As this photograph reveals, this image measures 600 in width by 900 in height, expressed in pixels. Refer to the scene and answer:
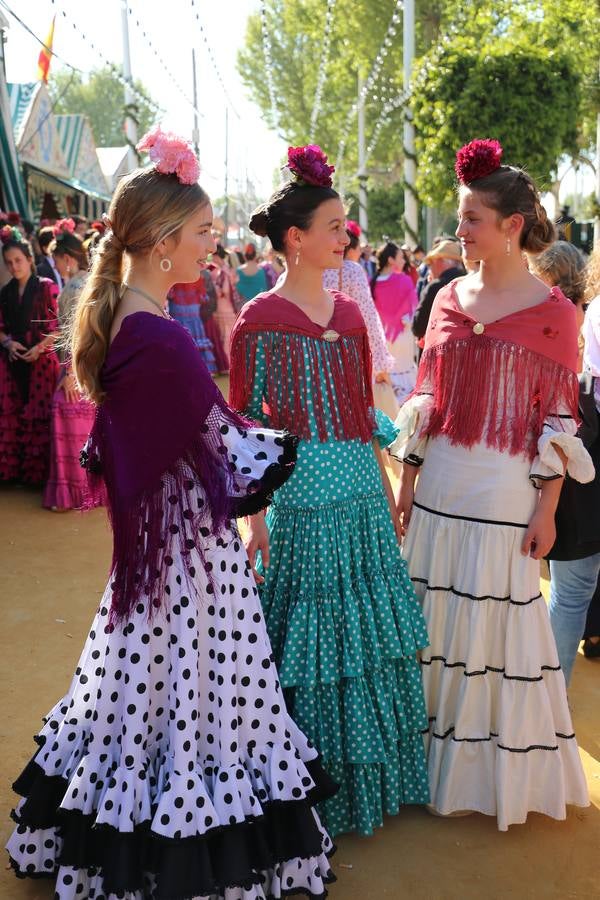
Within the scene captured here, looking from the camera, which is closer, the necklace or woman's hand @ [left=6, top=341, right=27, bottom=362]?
the necklace

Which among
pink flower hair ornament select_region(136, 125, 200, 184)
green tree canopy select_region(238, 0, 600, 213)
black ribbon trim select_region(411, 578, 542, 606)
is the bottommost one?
black ribbon trim select_region(411, 578, 542, 606)

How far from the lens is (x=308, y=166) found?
313 centimetres

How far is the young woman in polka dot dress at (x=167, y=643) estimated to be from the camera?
2445 millimetres

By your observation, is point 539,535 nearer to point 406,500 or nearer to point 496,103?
point 406,500

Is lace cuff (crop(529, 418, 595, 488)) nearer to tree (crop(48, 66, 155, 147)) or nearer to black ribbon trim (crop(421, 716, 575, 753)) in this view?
black ribbon trim (crop(421, 716, 575, 753))

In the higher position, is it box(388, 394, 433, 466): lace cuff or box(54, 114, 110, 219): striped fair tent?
box(54, 114, 110, 219): striped fair tent

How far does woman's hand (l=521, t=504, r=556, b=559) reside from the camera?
312 centimetres

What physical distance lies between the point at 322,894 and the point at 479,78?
648 inches

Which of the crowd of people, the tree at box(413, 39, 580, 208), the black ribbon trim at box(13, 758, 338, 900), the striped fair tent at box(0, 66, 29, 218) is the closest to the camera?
the black ribbon trim at box(13, 758, 338, 900)

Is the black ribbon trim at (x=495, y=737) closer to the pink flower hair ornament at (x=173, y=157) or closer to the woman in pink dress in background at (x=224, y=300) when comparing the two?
the pink flower hair ornament at (x=173, y=157)

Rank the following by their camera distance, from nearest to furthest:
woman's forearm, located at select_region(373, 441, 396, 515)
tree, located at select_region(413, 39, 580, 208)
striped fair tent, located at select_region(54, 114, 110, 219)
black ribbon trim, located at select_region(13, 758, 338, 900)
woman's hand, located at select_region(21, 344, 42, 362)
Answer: black ribbon trim, located at select_region(13, 758, 338, 900)
woman's forearm, located at select_region(373, 441, 396, 515)
woman's hand, located at select_region(21, 344, 42, 362)
tree, located at select_region(413, 39, 580, 208)
striped fair tent, located at select_region(54, 114, 110, 219)

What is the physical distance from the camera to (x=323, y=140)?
49.6m

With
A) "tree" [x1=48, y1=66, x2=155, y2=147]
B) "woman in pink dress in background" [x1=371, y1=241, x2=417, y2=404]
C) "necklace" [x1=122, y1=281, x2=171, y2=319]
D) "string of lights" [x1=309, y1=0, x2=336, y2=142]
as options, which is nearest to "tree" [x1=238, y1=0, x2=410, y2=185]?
"string of lights" [x1=309, y1=0, x2=336, y2=142]

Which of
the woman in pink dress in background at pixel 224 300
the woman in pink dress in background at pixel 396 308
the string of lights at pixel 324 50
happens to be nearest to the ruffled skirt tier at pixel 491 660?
the woman in pink dress in background at pixel 396 308
